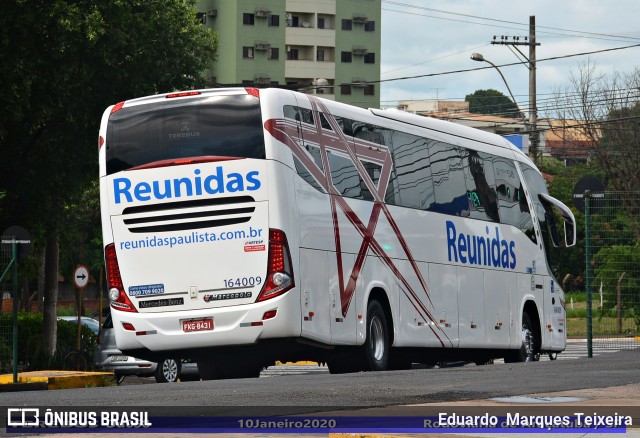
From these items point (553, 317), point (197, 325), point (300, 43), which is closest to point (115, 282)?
point (197, 325)

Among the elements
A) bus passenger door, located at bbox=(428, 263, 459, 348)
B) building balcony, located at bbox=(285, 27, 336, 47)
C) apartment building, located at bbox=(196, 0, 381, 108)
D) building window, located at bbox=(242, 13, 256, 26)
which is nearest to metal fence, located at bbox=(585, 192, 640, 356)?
bus passenger door, located at bbox=(428, 263, 459, 348)

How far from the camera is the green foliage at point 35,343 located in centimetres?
2874

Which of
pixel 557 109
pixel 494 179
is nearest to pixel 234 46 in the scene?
pixel 557 109

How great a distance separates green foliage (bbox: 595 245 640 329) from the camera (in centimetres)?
2827

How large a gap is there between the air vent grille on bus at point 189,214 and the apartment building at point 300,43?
8581cm

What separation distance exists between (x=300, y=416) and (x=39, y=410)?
89.1 inches

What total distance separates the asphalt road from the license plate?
1.56 m

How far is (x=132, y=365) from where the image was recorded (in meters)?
28.6

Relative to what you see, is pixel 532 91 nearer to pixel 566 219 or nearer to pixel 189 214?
pixel 566 219

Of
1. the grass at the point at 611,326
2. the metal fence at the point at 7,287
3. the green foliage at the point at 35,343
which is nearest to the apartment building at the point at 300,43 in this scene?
the green foliage at the point at 35,343

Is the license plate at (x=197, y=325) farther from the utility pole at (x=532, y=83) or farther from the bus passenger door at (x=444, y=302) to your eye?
the utility pole at (x=532, y=83)

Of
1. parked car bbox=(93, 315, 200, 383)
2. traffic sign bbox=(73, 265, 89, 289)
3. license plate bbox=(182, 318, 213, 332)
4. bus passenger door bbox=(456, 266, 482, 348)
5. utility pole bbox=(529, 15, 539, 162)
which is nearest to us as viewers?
license plate bbox=(182, 318, 213, 332)

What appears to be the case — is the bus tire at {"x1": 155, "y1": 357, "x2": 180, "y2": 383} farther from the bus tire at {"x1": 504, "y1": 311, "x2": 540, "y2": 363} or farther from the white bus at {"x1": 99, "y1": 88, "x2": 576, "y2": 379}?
the white bus at {"x1": 99, "y1": 88, "x2": 576, "y2": 379}

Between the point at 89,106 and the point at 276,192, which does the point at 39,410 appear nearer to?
the point at 276,192
